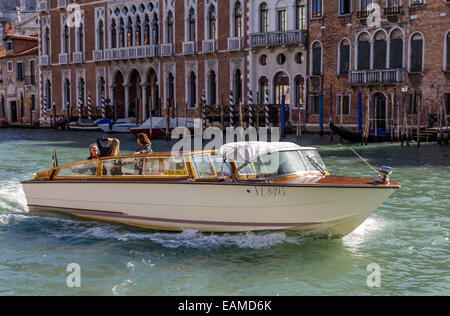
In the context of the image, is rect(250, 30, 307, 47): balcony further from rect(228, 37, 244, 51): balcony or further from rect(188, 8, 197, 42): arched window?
rect(188, 8, 197, 42): arched window

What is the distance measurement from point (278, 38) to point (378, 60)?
472 cm

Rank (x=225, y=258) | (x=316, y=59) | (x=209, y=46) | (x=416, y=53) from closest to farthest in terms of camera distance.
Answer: (x=225, y=258) < (x=416, y=53) < (x=316, y=59) < (x=209, y=46)

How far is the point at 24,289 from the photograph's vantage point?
6.07 metres

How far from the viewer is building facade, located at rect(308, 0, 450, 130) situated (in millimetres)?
23844

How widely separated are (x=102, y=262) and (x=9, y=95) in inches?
1490

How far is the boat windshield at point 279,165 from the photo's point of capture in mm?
7590

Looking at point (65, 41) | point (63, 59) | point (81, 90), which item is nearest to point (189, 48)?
point (81, 90)

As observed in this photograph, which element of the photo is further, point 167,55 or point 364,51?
point 167,55

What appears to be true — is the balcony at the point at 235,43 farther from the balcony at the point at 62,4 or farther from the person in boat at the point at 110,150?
the person in boat at the point at 110,150

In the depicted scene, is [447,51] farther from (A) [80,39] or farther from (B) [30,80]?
(B) [30,80]

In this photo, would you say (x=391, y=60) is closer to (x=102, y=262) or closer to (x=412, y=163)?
(x=412, y=163)

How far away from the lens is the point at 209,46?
30500 millimetres

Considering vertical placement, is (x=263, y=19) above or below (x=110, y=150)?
above

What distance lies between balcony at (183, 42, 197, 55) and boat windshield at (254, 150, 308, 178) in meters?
23.9
